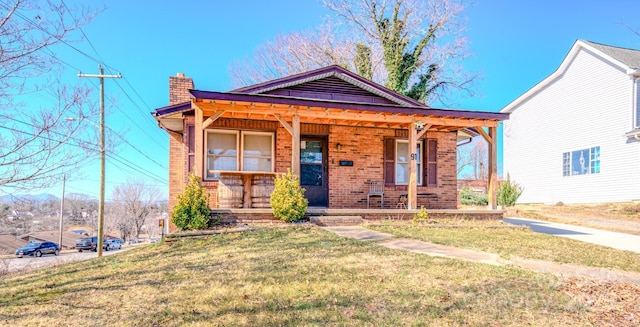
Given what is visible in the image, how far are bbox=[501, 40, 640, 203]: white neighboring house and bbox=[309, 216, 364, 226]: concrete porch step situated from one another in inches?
505

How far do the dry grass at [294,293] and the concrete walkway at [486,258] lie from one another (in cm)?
44

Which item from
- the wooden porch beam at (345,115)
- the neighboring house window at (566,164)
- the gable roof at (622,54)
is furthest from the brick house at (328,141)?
the neighboring house window at (566,164)

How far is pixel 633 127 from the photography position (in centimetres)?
1438

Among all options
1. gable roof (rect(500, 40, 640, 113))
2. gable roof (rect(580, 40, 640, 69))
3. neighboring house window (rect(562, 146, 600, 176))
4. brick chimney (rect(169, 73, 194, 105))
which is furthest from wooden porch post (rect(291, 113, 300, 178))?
neighboring house window (rect(562, 146, 600, 176))

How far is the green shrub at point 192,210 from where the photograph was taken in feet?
22.6

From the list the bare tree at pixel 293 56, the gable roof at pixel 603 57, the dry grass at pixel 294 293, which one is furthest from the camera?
the bare tree at pixel 293 56

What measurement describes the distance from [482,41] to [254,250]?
20.7m

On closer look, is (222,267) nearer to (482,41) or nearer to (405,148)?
(405,148)

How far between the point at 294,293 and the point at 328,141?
24.0 feet

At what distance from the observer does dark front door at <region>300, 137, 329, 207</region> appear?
10617 millimetres

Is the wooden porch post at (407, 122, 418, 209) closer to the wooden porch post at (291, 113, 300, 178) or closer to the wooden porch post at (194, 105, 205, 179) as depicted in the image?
the wooden porch post at (291, 113, 300, 178)

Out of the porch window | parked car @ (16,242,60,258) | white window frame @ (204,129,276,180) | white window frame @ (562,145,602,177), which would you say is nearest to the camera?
white window frame @ (204,129,276,180)

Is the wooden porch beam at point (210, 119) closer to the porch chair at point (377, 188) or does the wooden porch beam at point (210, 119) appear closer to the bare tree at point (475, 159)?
the porch chair at point (377, 188)

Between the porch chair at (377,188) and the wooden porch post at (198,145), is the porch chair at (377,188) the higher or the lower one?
the lower one
